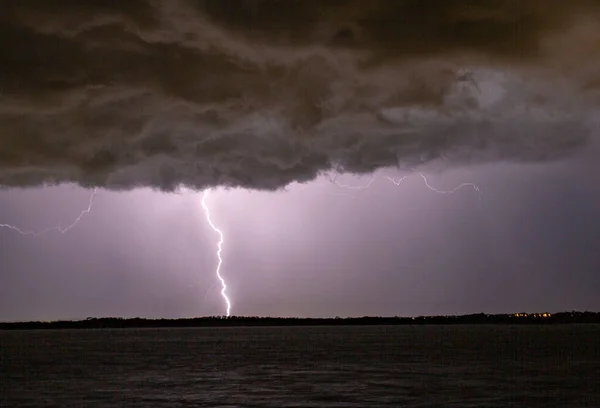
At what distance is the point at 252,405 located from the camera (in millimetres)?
44188

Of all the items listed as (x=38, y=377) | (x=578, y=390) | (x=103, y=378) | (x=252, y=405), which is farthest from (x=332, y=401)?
(x=38, y=377)

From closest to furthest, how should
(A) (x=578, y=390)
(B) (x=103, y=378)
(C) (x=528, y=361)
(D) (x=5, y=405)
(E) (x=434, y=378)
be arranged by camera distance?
(D) (x=5, y=405)
(A) (x=578, y=390)
(E) (x=434, y=378)
(B) (x=103, y=378)
(C) (x=528, y=361)

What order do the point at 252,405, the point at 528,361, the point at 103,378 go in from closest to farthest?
the point at 252,405 → the point at 103,378 → the point at 528,361

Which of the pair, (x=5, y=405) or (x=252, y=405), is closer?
(x=252, y=405)

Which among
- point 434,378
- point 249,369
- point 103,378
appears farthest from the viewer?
point 249,369

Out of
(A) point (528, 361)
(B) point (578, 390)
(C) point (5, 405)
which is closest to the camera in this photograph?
(C) point (5, 405)

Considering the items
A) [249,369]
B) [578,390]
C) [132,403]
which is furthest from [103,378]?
[578,390]

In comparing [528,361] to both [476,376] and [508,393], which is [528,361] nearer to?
[476,376]

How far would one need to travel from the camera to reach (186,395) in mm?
49875

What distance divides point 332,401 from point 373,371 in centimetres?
2478

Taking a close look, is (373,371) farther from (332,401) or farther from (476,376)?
(332,401)

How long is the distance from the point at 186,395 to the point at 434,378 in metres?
21.9

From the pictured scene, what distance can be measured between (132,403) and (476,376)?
30.8m

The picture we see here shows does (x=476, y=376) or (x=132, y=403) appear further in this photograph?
(x=476, y=376)
